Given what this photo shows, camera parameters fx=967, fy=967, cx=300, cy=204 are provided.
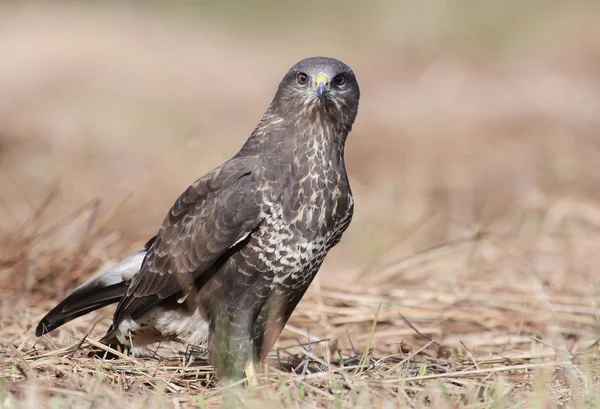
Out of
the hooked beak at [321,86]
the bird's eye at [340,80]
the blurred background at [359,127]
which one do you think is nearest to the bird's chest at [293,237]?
the hooked beak at [321,86]

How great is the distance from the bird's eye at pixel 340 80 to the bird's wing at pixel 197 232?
595 millimetres

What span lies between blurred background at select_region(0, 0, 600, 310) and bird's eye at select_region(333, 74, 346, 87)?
4.86 feet

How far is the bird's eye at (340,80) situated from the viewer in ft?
15.3

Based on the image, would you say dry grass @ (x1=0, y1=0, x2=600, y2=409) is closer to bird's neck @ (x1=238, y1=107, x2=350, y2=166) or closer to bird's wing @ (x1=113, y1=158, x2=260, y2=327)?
bird's wing @ (x1=113, y1=158, x2=260, y2=327)

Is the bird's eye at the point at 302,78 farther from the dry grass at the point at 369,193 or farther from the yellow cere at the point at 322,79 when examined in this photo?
the dry grass at the point at 369,193

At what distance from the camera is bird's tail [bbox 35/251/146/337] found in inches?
186

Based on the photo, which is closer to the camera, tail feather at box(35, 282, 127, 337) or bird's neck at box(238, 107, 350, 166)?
bird's neck at box(238, 107, 350, 166)

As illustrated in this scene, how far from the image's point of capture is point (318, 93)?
14.8ft

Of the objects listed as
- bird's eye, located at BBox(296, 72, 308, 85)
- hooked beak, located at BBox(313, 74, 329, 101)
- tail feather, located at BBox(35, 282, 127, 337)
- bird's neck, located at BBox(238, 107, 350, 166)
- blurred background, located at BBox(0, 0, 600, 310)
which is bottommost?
tail feather, located at BBox(35, 282, 127, 337)

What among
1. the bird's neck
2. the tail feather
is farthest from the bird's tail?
the bird's neck

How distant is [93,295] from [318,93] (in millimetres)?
1495

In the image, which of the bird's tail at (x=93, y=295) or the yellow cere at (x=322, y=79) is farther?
the bird's tail at (x=93, y=295)

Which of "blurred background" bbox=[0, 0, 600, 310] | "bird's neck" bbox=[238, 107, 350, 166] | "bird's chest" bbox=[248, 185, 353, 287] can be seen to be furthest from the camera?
"blurred background" bbox=[0, 0, 600, 310]

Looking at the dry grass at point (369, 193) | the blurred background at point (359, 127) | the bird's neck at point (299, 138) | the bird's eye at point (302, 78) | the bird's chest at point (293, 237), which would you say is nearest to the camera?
the dry grass at point (369, 193)
